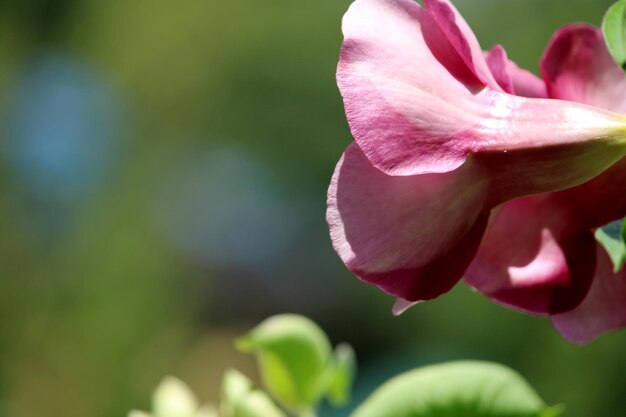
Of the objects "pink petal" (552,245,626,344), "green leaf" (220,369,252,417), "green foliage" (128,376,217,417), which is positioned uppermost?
"pink petal" (552,245,626,344)

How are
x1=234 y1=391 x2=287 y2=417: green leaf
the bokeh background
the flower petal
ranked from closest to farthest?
the flower petal < x1=234 y1=391 x2=287 y2=417: green leaf < the bokeh background

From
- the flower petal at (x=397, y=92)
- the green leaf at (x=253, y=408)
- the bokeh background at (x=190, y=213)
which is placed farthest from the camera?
the bokeh background at (x=190, y=213)

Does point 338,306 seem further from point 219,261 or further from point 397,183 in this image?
point 397,183

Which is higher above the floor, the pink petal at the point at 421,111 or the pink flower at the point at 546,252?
the pink petal at the point at 421,111

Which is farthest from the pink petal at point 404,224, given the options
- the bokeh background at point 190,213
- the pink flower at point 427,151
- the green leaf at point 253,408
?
the bokeh background at point 190,213

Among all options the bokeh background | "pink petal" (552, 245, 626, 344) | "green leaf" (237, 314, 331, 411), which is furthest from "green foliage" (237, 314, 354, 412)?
the bokeh background

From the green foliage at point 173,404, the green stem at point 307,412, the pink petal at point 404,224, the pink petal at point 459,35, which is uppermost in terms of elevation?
the pink petal at point 459,35

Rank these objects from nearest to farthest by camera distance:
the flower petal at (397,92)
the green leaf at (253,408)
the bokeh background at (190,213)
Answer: the flower petal at (397,92) → the green leaf at (253,408) → the bokeh background at (190,213)

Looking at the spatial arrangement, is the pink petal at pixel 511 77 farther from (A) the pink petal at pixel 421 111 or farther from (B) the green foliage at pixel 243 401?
(B) the green foliage at pixel 243 401

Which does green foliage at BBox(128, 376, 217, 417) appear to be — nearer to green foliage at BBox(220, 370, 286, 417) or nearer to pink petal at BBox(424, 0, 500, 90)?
green foliage at BBox(220, 370, 286, 417)
